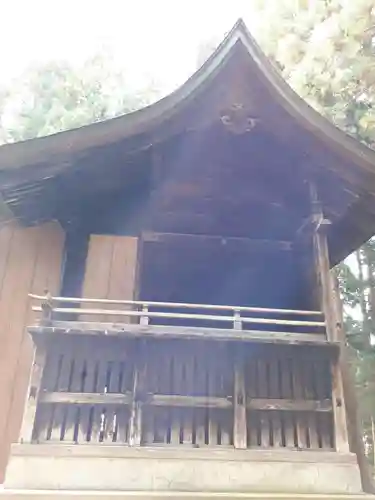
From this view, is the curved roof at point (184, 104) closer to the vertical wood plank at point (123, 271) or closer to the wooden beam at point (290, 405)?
the vertical wood plank at point (123, 271)

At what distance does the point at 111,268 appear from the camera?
608 centimetres

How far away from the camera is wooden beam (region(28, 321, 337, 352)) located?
15.8 ft

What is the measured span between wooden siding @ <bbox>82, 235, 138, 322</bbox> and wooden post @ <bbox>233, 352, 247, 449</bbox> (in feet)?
5.02

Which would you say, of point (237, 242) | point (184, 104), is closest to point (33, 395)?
point (237, 242)

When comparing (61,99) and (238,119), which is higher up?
(61,99)

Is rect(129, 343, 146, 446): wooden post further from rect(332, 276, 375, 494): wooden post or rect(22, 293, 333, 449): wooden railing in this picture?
rect(332, 276, 375, 494): wooden post

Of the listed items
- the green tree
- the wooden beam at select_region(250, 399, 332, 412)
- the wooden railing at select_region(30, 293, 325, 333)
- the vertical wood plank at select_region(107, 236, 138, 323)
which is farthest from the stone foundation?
the green tree

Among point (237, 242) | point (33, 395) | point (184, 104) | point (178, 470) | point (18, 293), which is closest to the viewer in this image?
point (178, 470)

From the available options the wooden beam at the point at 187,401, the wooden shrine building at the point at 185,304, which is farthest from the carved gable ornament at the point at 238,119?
the wooden beam at the point at 187,401

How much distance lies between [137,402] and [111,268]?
1.79 metres

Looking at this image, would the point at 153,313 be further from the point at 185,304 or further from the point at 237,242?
the point at 237,242

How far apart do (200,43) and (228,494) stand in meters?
15.9

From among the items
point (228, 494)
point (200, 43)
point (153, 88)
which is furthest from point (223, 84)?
point (153, 88)

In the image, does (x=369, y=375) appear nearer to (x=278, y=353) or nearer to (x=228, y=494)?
(x=278, y=353)
